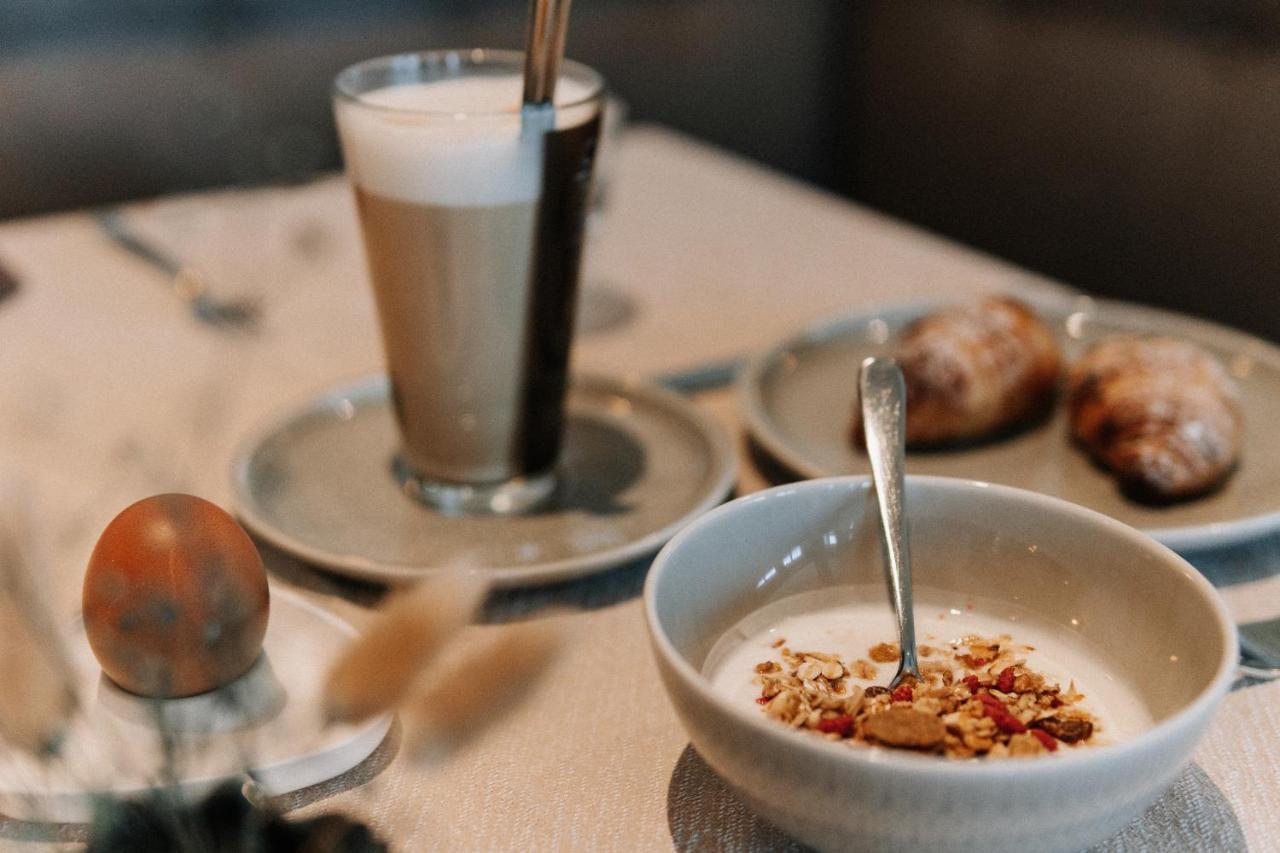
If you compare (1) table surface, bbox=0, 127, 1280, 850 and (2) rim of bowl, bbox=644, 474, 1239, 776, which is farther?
(1) table surface, bbox=0, 127, 1280, 850

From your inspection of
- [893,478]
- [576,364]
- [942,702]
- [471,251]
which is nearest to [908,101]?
[576,364]

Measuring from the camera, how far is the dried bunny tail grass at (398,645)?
0.33 meters

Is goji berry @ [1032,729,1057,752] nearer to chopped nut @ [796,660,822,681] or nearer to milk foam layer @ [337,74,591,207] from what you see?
chopped nut @ [796,660,822,681]

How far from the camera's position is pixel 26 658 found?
0.37m

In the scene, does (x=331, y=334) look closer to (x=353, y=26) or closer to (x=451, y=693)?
(x=451, y=693)

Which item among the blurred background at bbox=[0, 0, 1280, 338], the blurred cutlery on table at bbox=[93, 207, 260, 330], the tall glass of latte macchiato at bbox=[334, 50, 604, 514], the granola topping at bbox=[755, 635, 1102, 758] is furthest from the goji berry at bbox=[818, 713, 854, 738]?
the blurred background at bbox=[0, 0, 1280, 338]

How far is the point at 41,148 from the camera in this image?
1747 millimetres

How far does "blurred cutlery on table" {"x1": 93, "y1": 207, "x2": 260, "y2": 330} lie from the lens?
1.12 meters

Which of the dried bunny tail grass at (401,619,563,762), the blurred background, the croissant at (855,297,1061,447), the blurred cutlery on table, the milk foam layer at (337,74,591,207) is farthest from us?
the blurred background

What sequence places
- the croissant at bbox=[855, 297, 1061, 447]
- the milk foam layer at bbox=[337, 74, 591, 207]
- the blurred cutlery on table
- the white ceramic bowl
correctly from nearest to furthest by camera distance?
the white ceramic bowl
the milk foam layer at bbox=[337, 74, 591, 207]
the croissant at bbox=[855, 297, 1061, 447]
the blurred cutlery on table

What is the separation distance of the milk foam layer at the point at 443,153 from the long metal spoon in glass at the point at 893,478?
23cm

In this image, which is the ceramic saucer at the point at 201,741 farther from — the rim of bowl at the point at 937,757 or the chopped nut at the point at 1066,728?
Answer: the chopped nut at the point at 1066,728

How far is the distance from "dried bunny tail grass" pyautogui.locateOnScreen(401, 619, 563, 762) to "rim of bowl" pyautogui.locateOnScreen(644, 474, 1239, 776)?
0.13 meters

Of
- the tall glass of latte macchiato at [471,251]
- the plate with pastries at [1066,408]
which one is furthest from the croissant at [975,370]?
the tall glass of latte macchiato at [471,251]
